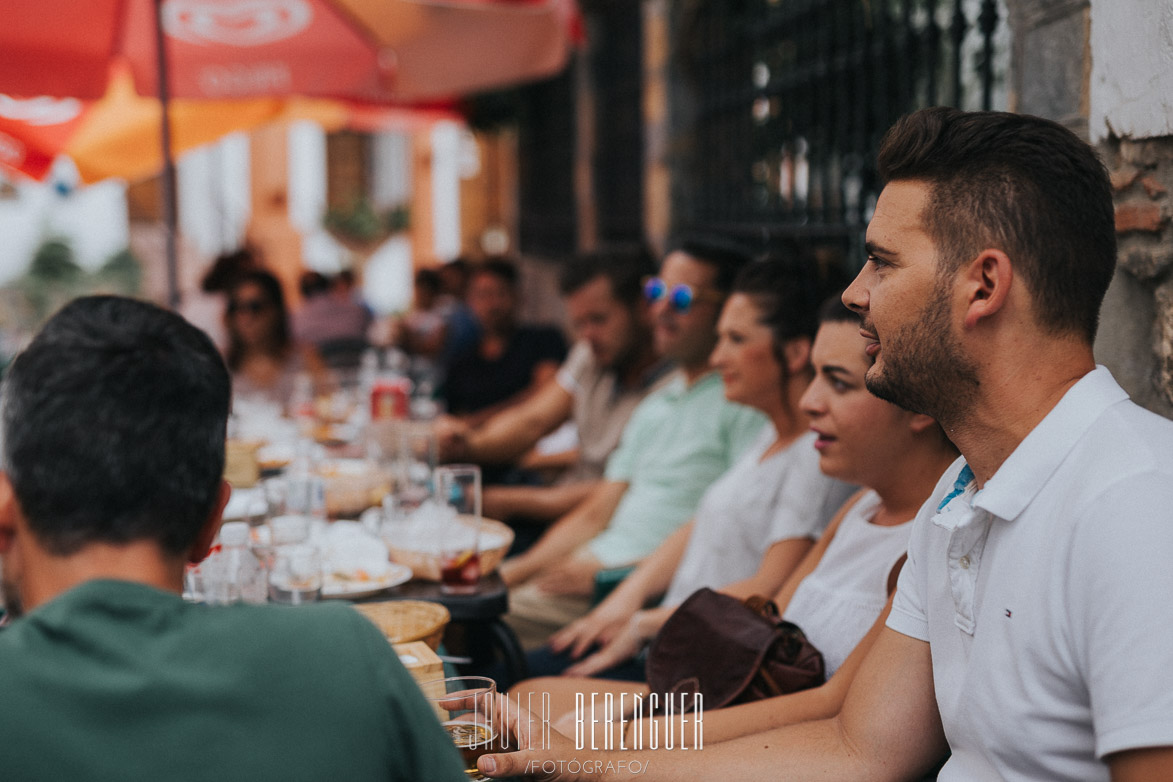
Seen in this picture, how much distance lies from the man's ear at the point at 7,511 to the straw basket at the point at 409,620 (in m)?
1.00

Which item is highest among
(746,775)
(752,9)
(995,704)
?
(752,9)

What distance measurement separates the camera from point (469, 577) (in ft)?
8.65

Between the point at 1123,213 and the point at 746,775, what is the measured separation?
4.63 ft

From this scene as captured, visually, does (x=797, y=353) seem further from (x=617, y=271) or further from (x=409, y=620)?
(x=617, y=271)

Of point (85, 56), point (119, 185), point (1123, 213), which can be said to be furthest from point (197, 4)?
point (119, 185)

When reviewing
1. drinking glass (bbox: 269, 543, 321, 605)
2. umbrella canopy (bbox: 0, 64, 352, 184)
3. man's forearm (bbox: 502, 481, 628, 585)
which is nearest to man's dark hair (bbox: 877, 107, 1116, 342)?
drinking glass (bbox: 269, 543, 321, 605)

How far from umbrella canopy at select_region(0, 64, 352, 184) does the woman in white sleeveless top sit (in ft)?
13.6

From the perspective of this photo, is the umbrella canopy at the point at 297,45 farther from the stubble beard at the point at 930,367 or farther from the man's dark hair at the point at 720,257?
the stubble beard at the point at 930,367

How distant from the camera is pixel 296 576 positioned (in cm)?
243

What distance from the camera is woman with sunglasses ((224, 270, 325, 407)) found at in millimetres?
5895

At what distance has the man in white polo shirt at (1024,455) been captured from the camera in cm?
135

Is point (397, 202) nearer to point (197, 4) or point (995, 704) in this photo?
point (197, 4)

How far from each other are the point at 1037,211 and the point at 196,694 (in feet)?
4.12

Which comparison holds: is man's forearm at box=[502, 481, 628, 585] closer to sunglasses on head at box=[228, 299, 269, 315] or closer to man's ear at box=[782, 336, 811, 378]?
man's ear at box=[782, 336, 811, 378]
